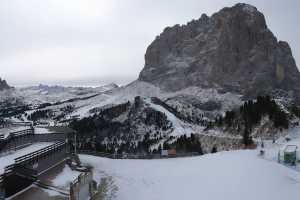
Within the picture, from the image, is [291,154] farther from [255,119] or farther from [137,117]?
[137,117]

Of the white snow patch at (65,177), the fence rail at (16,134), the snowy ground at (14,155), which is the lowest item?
the white snow patch at (65,177)

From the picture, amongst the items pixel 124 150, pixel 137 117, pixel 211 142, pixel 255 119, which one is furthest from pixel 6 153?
pixel 137 117

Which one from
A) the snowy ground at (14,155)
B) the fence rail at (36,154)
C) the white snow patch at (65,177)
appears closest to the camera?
the fence rail at (36,154)

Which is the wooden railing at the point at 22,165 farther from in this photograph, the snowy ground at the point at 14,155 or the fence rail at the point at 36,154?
the snowy ground at the point at 14,155

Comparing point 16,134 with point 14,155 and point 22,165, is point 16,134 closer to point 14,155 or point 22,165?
point 14,155

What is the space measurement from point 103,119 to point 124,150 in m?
66.4

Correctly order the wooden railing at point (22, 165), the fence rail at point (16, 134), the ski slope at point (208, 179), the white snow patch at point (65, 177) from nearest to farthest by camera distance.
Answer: the ski slope at point (208, 179)
the wooden railing at point (22, 165)
the white snow patch at point (65, 177)
the fence rail at point (16, 134)

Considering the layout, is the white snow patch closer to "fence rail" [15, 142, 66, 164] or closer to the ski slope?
"fence rail" [15, 142, 66, 164]

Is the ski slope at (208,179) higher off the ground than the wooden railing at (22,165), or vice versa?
the wooden railing at (22,165)

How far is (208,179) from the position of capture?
94.8 feet

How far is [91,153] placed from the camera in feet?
170

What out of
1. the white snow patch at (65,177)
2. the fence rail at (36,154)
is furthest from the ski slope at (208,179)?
the fence rail at (36,154)

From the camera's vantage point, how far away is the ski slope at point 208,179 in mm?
25016

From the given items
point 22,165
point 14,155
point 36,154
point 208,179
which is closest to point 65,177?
point 36,154
